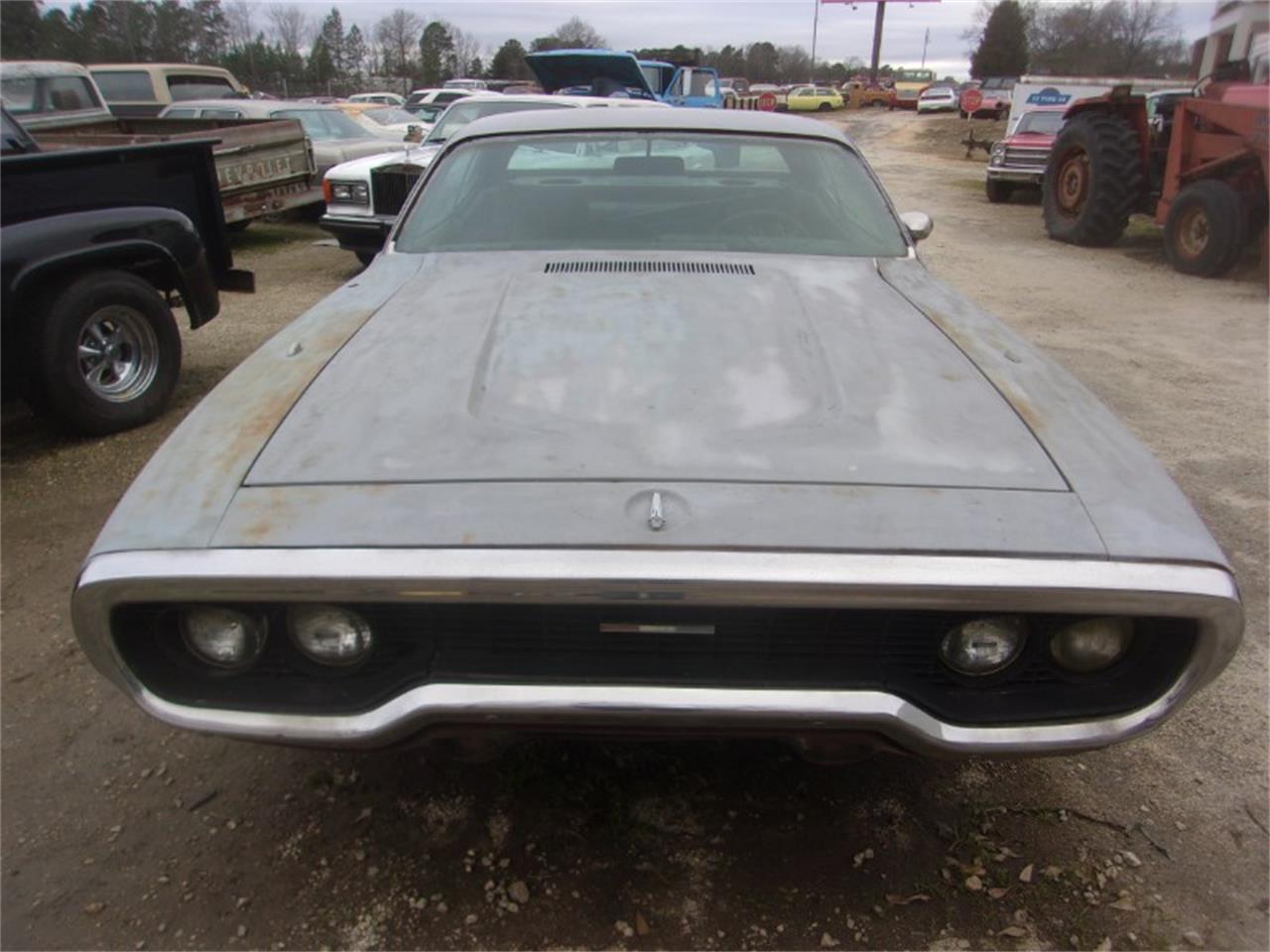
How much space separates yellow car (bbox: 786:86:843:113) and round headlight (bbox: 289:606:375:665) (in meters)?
46.5

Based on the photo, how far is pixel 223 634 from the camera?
1.68 m

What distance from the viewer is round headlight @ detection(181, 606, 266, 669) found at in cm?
167

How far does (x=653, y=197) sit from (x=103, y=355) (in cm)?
301

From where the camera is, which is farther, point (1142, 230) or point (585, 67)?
point (585, 67)

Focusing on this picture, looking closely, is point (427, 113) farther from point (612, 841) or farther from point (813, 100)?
point (813, 100)

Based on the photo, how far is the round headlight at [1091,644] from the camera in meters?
1.65

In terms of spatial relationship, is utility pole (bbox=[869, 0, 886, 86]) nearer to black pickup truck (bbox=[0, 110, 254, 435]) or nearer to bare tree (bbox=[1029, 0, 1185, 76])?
bare tree (bbox=[1029, 0, 1185, 76])

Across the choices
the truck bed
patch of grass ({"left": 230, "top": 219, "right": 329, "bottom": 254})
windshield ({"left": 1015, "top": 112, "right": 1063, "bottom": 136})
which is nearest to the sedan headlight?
the truck bed

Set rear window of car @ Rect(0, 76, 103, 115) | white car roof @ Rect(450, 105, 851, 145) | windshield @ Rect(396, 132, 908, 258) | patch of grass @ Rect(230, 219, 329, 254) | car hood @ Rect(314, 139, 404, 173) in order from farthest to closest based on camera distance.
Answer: car hood @ Rect(314, 139, 404, 173) < patch of grass @ Rect(230, 219, 329, 254) < rear window of car @ Rect(0, 76, 103, 115) < white car roof @ Rect(450, 105, 851, 145) < windshield @ Rect(396, 132, 908, 258)

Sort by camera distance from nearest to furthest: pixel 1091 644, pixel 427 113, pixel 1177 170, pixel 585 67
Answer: pixel 1091 644
pixel 1177 170
pixel 585 67
pixel 427 113

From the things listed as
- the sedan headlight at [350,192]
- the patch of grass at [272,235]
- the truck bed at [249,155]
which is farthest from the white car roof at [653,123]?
the patch of grass at [272,235]

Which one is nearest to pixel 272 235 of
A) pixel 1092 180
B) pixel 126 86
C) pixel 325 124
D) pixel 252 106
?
pixel 325 124

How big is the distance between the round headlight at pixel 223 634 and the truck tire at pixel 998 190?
15045 millimetres

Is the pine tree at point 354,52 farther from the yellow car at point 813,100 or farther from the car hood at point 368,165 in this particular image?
the car hood at point 368,165
